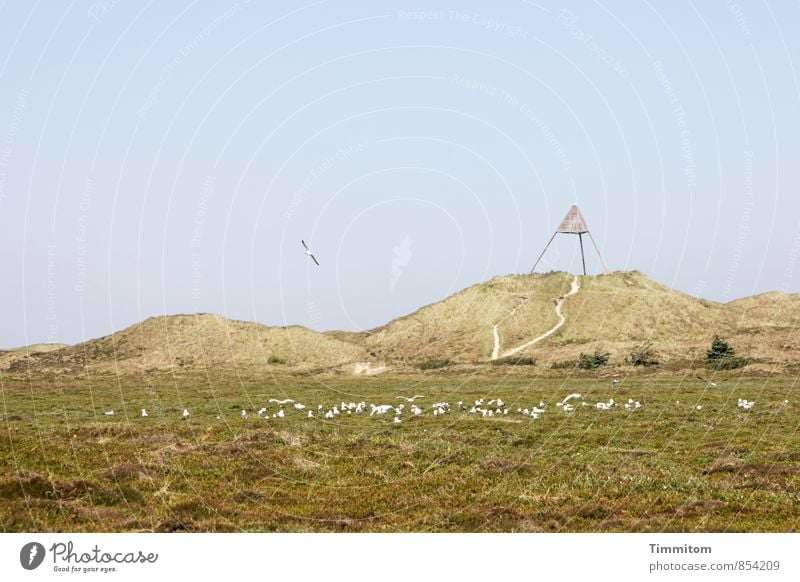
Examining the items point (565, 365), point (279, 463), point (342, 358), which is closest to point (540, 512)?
point (279, 463)

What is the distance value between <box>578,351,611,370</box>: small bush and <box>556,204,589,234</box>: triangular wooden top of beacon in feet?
109

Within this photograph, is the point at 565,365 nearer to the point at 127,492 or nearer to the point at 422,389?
the point at 422,389

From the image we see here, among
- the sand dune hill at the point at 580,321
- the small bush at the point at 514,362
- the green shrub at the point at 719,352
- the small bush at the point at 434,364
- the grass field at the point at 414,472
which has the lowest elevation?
the grass field at the point at 414,472

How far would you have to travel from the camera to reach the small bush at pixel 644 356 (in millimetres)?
88812

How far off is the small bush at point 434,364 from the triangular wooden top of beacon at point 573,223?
28.7 metres

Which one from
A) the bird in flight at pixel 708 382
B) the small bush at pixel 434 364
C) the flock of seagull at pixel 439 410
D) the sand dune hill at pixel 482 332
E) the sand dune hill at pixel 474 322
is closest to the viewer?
the flock of seagull at pixel 439 410

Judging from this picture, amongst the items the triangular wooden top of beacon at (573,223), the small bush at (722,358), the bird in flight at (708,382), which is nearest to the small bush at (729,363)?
the small bush at (722,358)

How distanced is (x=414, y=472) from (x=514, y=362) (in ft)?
231

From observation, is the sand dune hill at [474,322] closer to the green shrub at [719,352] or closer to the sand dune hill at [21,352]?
the green shrub at [719,352]

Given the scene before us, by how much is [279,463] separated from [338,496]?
4.97 metres

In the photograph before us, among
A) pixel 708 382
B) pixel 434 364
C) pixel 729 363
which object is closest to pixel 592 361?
pixel 729 363

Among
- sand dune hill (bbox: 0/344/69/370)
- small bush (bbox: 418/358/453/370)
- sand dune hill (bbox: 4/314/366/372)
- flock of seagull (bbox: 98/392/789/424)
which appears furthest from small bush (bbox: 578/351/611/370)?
sand dune hill (bbox: 0/344/69/370)

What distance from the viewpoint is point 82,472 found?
26953 mm
